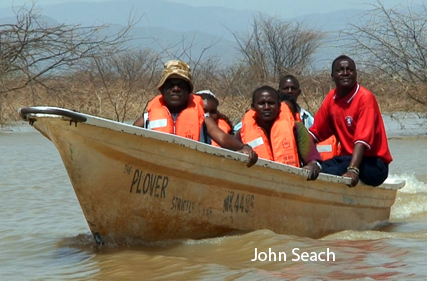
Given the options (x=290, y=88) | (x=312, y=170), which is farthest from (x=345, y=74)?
(x=290, y=88)

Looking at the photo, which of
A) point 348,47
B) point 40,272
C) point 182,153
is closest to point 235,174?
point 182,153

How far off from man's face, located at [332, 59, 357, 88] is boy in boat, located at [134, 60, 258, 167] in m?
1.27

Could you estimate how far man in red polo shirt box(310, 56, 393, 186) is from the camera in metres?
6.40

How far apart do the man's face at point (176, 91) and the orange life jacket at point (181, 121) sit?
64 mm

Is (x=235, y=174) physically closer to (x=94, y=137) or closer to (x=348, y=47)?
(x=94, y=137)

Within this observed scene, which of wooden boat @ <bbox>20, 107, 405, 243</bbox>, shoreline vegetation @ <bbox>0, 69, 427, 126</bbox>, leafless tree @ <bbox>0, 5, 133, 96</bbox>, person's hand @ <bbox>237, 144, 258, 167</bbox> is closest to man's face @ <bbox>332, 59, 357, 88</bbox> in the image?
wooden boat @ <bbox>20, 107, 405, 243</bbox>

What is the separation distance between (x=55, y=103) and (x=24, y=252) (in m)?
14.2

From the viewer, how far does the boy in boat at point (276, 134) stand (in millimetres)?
6168

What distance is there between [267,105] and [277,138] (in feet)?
0.84

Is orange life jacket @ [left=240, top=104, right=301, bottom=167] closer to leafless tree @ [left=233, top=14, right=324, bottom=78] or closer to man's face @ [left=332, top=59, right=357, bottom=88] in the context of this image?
man's face @ [left=332, top=59, right=357, bottom=88]

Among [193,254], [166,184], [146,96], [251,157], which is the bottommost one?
[193,254]

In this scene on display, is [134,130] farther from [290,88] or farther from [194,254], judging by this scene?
[290,88]

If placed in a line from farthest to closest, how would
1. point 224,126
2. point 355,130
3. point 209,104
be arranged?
1. point 224,126
2. point 209,104
3. point 355,130

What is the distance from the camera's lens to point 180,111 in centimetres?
593
